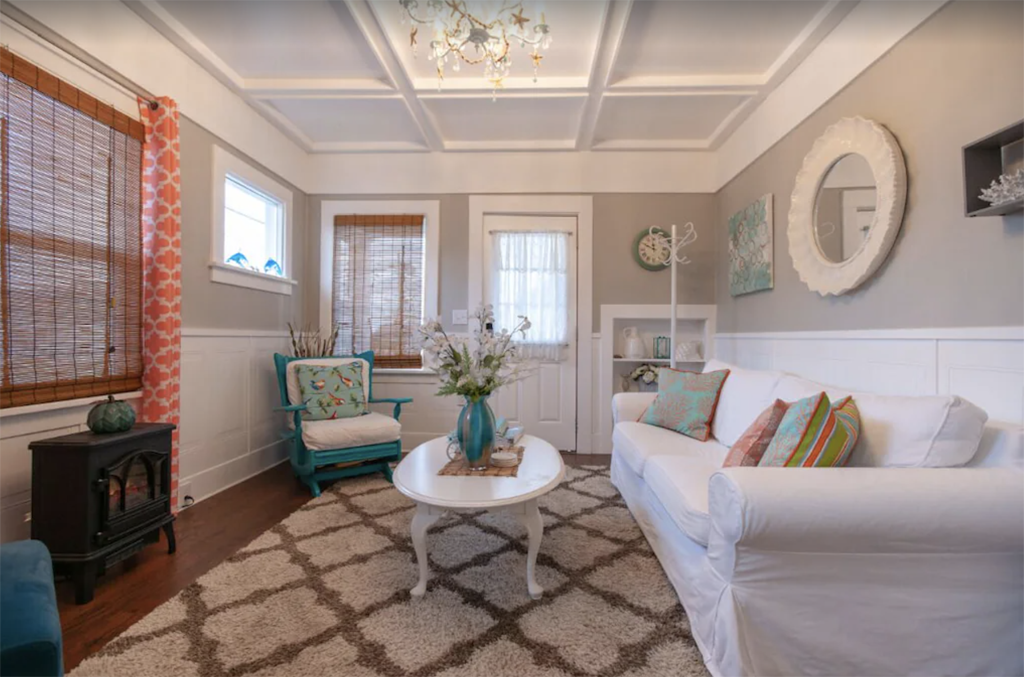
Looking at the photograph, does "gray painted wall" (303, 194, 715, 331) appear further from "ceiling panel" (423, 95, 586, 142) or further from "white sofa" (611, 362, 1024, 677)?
"white sofa" (611, 362, 1024, 677)

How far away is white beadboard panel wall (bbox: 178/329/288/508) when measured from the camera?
2.69 meters

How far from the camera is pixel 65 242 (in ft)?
6.50

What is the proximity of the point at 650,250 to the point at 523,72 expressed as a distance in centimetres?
183

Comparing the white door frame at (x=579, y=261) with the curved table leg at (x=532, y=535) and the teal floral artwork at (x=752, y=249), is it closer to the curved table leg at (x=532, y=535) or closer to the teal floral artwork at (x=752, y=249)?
the teal floral artwork at (x=752, y=249)

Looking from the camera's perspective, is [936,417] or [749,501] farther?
[936,417]

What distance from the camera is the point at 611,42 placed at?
98.0 inches

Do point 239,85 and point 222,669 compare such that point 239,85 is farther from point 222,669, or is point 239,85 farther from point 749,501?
point 749,501

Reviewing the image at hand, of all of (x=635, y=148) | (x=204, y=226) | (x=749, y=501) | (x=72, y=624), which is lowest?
(x=72, y=624)

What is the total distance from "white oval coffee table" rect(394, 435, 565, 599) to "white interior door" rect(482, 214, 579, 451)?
1.99 meters

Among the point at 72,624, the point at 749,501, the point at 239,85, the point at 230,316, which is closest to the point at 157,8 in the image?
the point at 239,85

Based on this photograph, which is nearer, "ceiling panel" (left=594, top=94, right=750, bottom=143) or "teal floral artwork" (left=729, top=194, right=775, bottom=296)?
"teal floral artwork" (left=729, top=194, right=775, bottom=296)

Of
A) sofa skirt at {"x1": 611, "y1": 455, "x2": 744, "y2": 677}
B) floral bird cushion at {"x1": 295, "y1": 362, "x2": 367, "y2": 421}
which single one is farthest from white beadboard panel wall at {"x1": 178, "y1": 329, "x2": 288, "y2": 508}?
sofa skirt at {"x1": 611, "y1": 455, "x2": 744, "y2": 677}

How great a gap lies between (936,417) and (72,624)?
299 cm

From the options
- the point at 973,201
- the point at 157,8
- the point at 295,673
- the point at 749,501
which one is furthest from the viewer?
the point at 157,8
